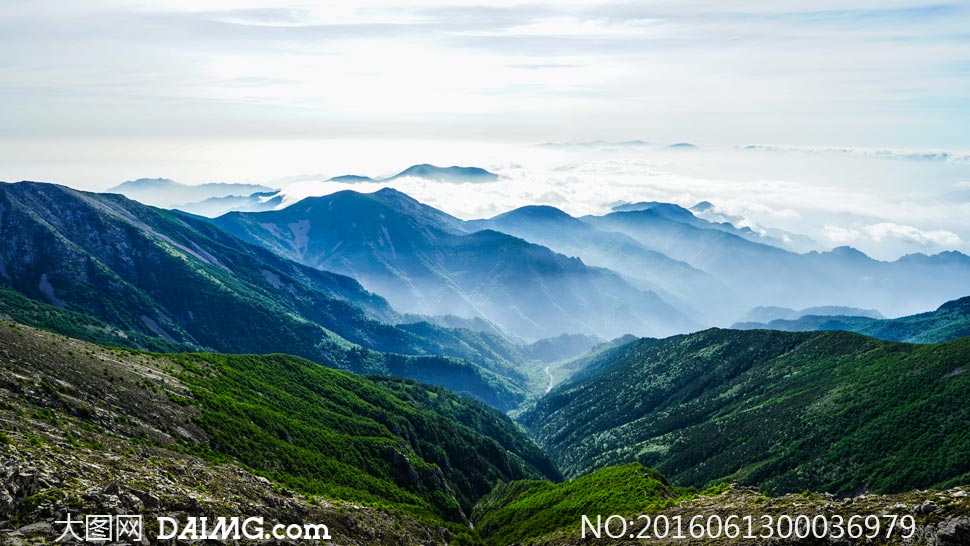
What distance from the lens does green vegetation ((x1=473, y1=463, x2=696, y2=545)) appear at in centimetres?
12862

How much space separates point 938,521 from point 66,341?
458 ft

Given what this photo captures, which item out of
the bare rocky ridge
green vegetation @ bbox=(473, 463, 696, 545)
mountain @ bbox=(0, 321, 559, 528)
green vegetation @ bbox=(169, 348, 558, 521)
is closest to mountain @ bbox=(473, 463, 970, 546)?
green vegetation @ bbox=(473, 463, 696, 545)

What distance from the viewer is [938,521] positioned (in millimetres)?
51531

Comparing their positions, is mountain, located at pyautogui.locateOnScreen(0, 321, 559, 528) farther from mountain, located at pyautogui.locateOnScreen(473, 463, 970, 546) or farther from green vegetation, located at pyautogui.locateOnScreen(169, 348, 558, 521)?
mountain, located at pyautogui.locateOnScreen(473, 463, 970, 546)

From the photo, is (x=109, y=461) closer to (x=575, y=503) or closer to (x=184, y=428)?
(x=184, y=428)

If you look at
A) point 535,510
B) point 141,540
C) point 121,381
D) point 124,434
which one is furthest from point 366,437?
point 141,540

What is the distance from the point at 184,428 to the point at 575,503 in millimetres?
95743

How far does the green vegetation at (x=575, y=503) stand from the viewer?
5064 inches

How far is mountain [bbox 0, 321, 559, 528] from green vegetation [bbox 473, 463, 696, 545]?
17238 millimetres

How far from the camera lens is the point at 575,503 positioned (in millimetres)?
146625

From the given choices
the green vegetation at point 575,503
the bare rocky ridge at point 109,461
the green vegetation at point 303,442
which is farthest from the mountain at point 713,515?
the bare rocky ridge at point 109,461

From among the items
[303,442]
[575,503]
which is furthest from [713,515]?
[303,442]

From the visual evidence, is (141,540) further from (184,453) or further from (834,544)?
(834,544)

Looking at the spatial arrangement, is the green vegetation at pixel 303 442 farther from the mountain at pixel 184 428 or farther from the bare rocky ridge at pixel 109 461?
the bare rocky ridge at pixel 109 461
